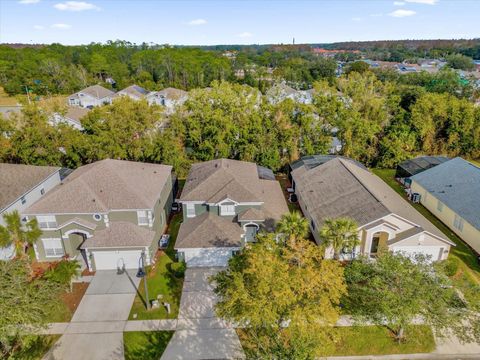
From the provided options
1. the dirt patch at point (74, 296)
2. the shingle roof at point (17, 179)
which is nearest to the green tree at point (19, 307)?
the dirt patch at point (74, 296)

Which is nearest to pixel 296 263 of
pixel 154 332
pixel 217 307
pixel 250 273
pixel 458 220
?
pixel 250 273

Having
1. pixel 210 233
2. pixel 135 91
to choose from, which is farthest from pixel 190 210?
pixel 135 91

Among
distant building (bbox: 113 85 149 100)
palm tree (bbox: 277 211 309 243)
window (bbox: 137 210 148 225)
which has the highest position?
distant building (bbox: 113 85 149 100)

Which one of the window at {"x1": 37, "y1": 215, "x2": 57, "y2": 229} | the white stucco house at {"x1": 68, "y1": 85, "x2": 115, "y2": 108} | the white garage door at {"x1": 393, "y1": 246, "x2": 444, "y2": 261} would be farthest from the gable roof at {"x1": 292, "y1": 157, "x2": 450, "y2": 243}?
the white stucco house at {"x1": 68, "y1": 85, "x2": 115, "y2": 108}

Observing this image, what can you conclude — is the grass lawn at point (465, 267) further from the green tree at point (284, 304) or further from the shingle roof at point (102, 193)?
the shingle roof at point (102, 193)

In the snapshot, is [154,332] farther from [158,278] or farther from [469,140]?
[469,140]

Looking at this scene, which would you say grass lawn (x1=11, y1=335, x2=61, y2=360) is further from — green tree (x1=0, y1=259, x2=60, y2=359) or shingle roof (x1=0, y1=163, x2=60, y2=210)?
shingle roof (x1=0, y1=163, x2=60, y2=210)
